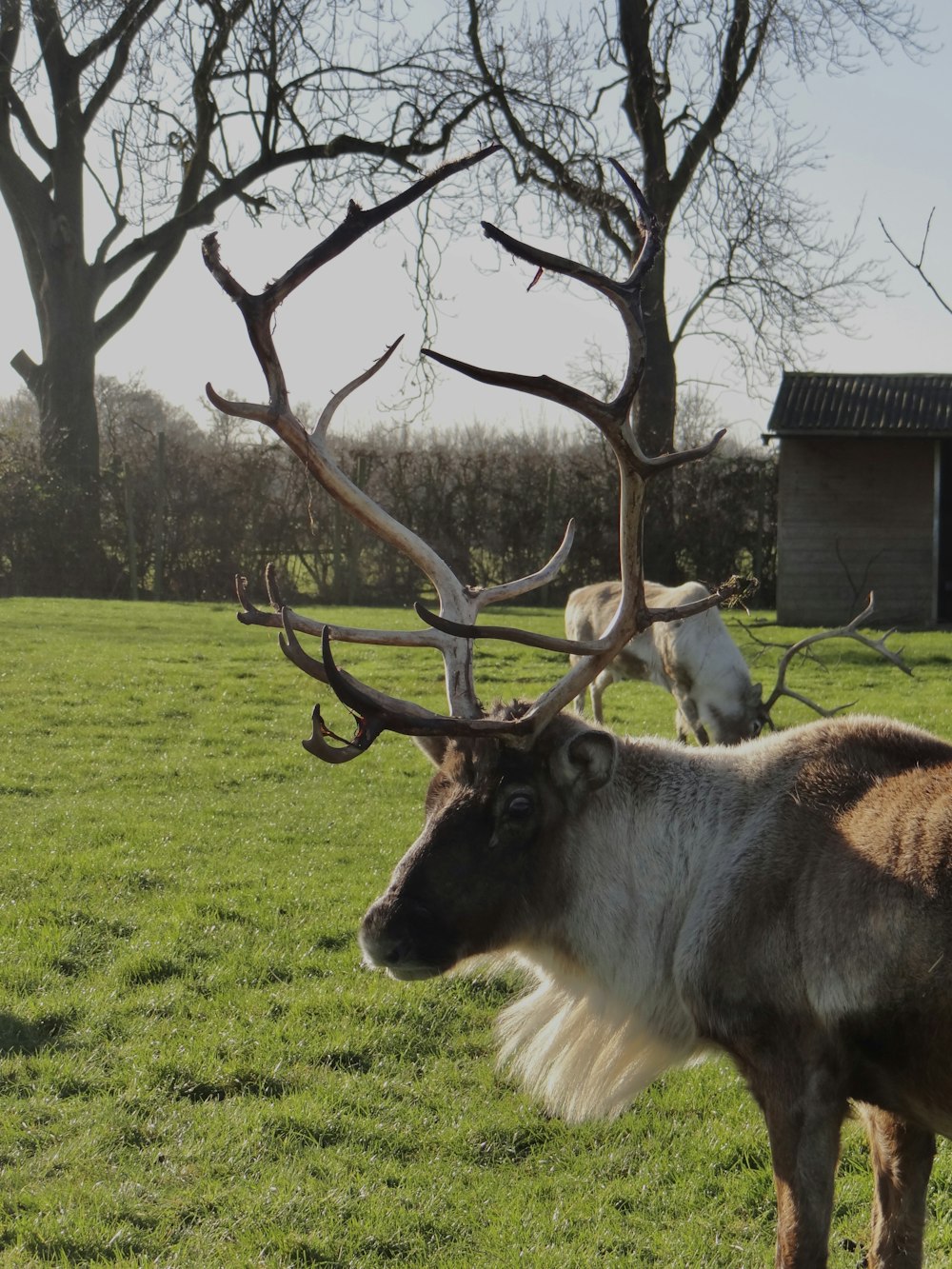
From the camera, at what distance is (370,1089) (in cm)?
449

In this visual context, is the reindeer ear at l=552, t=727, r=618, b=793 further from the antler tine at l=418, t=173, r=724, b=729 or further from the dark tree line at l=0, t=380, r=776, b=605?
the dark tree line at l=0, t=380, r=776, b=605

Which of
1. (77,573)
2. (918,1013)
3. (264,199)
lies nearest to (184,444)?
(77,573)

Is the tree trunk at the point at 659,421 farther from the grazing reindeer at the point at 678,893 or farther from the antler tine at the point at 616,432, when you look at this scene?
the grazing reindeer at the point at 678,893

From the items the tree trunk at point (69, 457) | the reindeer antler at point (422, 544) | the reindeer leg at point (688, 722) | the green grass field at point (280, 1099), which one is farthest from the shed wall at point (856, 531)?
the reindeer antler at point (422, 544)

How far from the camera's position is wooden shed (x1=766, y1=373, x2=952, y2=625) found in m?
21.2

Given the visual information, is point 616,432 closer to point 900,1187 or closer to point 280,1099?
point 900,1187

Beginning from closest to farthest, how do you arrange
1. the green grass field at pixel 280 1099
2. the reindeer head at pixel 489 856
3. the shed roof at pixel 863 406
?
the reindeer head at pixel 489 856
the green grass field at pixel 280 1099
the shed roof at pixel 863 406

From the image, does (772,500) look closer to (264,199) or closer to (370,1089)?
(264,199)

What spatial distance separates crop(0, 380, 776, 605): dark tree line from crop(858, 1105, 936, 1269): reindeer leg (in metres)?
19.5

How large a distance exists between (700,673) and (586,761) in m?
6.83

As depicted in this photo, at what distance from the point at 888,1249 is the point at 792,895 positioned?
113 cm

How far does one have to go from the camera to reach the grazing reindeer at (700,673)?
985cm

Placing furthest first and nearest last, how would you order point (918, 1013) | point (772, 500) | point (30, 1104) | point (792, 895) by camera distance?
point (772, 500) < point (30, 1104) < point (792, 895) < point (918, 1013)

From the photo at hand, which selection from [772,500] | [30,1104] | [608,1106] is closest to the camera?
[608,1106]
